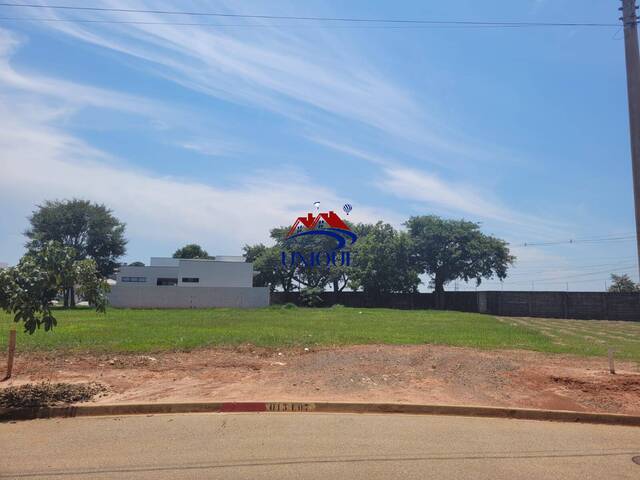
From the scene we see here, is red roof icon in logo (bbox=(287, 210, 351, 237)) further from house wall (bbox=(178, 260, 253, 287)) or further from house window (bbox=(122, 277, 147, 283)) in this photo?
house window (bbox=(122, 277, 147, 283))

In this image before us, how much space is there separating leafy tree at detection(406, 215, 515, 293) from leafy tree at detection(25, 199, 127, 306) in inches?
1236

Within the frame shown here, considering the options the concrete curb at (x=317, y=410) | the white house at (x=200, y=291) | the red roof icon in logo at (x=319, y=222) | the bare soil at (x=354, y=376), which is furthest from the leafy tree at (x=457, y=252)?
the concrete curb at (x=317, y=410)

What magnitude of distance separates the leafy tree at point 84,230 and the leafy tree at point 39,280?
4489 cm

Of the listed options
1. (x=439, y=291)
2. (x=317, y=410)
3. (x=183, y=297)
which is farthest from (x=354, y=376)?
(x=439, y=291)

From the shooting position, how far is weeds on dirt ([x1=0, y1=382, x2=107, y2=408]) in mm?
8570

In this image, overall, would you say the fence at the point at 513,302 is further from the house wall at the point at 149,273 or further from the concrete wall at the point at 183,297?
the house wall at the point at 149,273

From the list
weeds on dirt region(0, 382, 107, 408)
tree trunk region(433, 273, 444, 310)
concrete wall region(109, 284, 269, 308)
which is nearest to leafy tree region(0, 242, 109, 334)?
weeds on dirt region(0, 382, 107, 408)

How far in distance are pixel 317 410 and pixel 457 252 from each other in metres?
44.4

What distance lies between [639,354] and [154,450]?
1458 centimetres

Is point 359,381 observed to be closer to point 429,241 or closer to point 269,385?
point 269,385

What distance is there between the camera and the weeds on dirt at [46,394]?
28.1 feet

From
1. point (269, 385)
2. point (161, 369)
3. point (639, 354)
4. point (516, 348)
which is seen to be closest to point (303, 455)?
point (269, 385)

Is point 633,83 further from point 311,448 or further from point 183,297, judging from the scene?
point 183,297

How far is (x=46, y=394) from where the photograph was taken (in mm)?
9070
